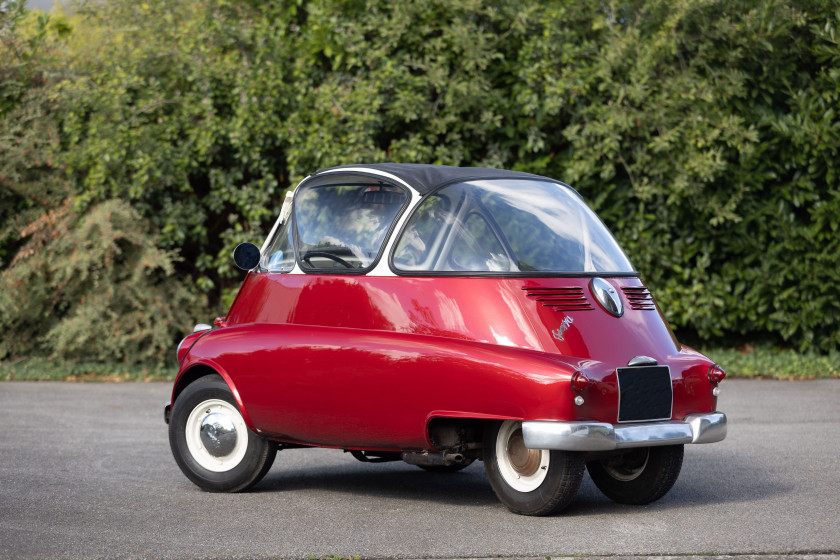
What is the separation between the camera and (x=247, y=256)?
7.23 m

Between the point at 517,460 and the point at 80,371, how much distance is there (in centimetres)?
872

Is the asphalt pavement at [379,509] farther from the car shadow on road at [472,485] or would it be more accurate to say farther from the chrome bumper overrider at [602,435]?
the chrome bumper overrider at [602,435]

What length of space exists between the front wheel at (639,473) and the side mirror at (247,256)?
2422 millimetres

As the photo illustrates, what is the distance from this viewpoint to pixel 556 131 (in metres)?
13.7

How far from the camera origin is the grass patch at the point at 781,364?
1266cm

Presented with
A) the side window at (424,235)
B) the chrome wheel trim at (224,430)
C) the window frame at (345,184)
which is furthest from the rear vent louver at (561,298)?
the chrome wheel trim at (224,430)

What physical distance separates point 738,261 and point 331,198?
7817 mm

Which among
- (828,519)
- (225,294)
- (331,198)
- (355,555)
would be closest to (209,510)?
(355,555)

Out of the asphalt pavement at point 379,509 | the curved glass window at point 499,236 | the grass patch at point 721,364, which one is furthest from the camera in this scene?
the grass patch at point 721,364

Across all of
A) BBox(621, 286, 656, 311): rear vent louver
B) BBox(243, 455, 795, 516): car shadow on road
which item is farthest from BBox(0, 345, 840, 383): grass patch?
BBox(621, 286, 656, 311): rear vent louver

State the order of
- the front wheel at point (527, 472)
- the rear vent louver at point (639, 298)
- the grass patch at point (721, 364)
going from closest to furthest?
1. the front wheel at point (527, 472)
2. the rear vent louver at point (639, 298)
3. the grass patch at point (721, 364)

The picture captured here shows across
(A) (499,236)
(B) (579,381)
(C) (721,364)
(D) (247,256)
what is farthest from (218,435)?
(C) (721,364)

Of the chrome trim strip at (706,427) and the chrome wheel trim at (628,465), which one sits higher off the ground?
the chrome trim strip at (706,427)

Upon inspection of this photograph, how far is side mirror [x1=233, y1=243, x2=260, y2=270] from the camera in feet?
23.5
